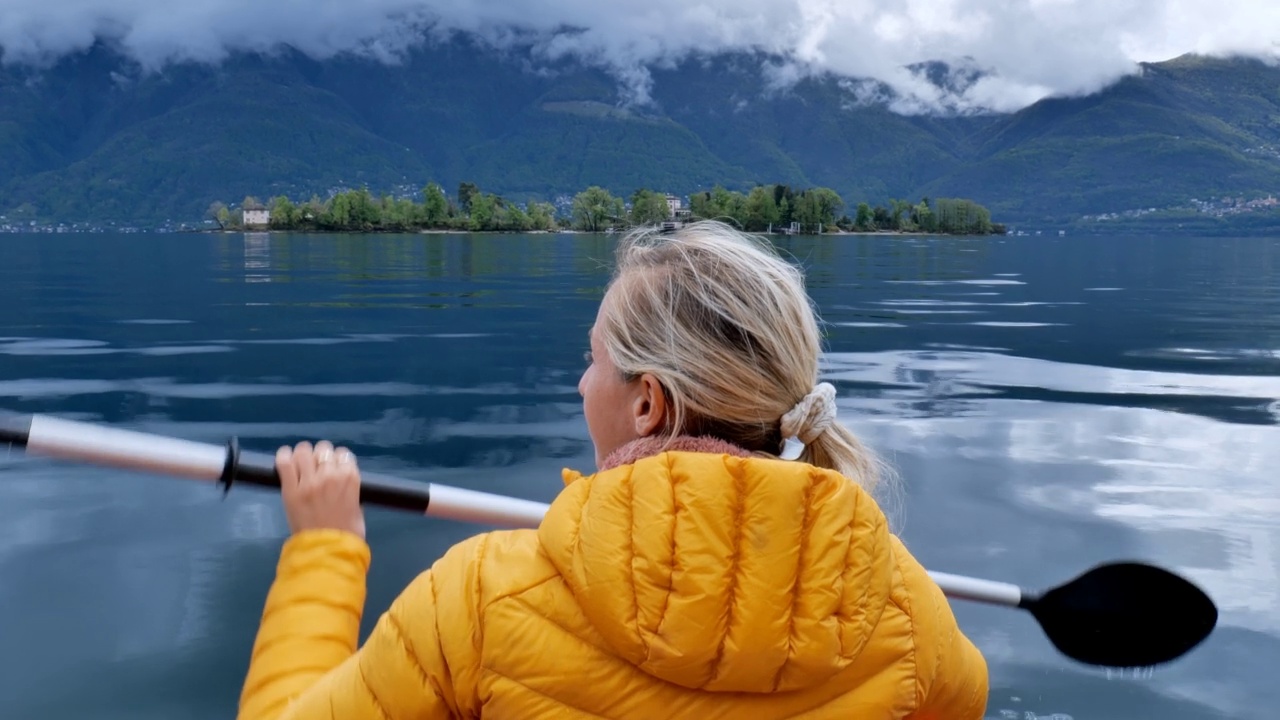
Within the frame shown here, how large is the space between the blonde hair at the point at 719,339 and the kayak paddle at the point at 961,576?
0.77 meters

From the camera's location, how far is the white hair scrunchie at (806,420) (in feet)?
5.99

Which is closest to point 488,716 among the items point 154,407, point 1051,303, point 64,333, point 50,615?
point 50,615

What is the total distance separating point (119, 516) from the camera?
18.9ft

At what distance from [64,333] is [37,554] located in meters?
9.27

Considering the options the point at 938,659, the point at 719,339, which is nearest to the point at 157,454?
the point at 719,339

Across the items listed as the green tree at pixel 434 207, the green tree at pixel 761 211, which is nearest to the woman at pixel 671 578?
the green tree at pixel 761 211

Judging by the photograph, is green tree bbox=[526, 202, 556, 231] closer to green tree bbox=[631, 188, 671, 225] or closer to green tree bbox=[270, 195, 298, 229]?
green tree bbox=[270, 195, 298, 229]

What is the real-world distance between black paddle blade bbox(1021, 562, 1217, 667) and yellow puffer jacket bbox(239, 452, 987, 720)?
1.58 meters

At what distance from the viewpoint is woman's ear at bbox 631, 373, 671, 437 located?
5.82ft

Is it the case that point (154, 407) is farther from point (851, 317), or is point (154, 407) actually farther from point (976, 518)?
point (851, 317)

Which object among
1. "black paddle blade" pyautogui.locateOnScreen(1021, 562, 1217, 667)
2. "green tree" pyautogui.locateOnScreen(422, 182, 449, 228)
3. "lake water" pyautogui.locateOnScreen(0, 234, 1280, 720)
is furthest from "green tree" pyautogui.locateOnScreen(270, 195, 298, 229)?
"black paddle blade" pyautogui.locateOnScreen(1021, 562, 1217, 667)

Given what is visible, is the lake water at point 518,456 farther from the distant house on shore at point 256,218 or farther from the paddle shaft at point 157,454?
the distant house on shore at point 256,218

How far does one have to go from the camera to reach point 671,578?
1.47 metres

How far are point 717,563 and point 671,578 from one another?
0.06 meters
